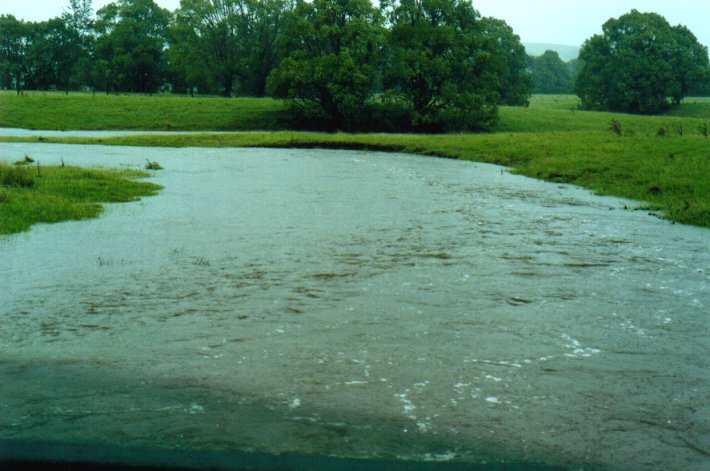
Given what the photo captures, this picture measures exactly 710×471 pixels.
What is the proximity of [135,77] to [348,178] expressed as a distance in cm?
6782

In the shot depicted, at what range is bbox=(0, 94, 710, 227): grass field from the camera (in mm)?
20672

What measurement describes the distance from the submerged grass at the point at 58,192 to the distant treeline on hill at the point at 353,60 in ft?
125

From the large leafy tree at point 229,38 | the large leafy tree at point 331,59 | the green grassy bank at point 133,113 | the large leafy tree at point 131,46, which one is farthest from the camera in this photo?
the large leafy tree at point 131,46

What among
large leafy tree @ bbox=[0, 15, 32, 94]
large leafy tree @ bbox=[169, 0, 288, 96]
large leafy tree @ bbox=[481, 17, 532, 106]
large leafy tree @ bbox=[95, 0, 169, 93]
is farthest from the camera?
large leafy tree @ bbox=[0, 15, 32, 94]

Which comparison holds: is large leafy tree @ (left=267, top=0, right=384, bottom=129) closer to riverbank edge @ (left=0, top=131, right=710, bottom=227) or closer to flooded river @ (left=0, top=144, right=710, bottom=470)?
riverbank edge @ (left=0, top=131, right=710, bottom=227)

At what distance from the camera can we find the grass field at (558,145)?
20672 mm

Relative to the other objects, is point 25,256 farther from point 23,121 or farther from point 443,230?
point 23,121

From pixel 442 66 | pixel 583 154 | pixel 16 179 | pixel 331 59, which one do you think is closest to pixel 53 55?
pixel 331 59

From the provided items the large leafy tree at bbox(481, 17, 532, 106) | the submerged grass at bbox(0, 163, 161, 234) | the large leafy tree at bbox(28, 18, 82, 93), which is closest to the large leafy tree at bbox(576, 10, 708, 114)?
the large leafy tree at bbox(481, 17, 532, 106)

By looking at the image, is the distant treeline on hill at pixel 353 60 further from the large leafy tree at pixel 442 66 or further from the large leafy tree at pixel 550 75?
the large leafy tree at pixel 550 75

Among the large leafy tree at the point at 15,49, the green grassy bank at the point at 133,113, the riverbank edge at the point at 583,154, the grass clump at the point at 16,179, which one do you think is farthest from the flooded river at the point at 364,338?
the large leafy tree at the point at 15,49

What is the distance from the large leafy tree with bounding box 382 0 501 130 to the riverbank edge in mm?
16192

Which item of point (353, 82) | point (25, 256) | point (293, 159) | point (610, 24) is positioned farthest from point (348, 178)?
point (610, 24)

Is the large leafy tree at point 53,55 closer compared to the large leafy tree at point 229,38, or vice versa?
the large leafy tree at point 229,38
